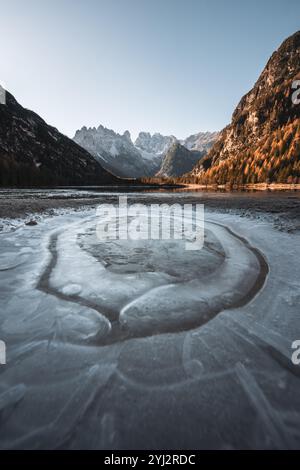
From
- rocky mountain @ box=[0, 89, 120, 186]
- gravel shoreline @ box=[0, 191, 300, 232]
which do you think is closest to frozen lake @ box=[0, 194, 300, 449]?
gravel shoreline @ box=[0, 191, 300, 232]

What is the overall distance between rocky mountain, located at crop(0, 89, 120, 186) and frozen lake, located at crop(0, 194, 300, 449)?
12701 centimetres

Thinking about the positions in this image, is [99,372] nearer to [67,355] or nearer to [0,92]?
[67,355]

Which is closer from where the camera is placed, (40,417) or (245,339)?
(40,417)

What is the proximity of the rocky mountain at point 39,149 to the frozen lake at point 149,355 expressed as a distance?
127012mm

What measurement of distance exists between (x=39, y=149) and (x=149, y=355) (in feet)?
638

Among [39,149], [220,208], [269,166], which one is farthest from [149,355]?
[39,149]

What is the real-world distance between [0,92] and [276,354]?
215 meters

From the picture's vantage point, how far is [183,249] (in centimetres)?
791

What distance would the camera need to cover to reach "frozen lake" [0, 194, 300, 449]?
2090 mm

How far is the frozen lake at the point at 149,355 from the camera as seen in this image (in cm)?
209

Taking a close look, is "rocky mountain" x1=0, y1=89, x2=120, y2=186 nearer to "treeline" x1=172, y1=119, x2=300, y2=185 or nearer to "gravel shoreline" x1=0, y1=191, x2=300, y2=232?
"treeline" x1=172, y1=119, x2=300, y2=185

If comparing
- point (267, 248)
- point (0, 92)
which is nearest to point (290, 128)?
point (267, 248)

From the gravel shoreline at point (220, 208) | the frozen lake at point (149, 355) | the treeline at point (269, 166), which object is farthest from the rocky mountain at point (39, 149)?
the frozen lake at point (149, 355)

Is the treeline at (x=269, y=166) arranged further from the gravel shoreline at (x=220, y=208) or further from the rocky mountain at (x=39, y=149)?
the rocky mountain at (x=39, y=149)
